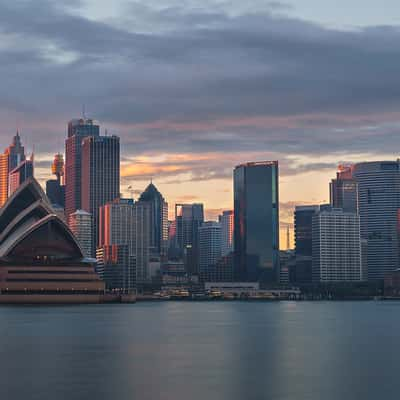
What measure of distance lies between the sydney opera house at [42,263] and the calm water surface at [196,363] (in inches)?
2515

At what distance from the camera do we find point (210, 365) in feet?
210

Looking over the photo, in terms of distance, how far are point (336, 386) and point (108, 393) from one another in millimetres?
12331

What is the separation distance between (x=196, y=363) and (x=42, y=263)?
106 m

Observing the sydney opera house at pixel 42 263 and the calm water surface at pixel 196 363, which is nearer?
the calm water surface at pixel 196 363

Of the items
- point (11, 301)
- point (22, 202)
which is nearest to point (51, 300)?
point (11, 301)

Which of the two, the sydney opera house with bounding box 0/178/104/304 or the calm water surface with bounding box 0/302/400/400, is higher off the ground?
the sydney opera house with bounding box 0/178/104/304

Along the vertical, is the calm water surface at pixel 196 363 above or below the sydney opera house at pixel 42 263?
below

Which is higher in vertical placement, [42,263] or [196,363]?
[42,263]

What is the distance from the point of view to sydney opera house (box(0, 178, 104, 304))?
547 feet

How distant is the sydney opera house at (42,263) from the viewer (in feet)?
547

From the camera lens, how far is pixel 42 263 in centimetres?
16775

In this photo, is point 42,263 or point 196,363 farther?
point 42,263

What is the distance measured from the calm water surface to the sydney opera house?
210 feet

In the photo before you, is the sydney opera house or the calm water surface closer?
the calm water surface
